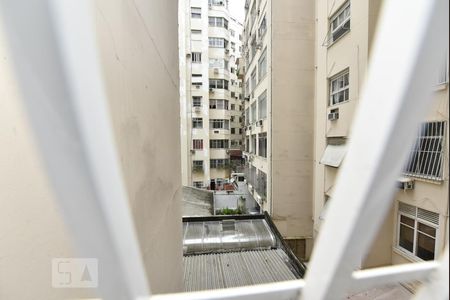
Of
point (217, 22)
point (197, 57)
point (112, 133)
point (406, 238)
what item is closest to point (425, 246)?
point (406, 238)

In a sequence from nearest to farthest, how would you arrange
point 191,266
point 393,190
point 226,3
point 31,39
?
point 31,39
point 393,190
point 191,266
point 226,3

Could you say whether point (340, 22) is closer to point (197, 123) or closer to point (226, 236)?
point (226, 236)

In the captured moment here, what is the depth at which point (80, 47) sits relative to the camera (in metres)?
0.30

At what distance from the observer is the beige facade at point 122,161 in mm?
606

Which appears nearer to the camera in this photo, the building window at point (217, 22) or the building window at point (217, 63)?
the building window at point (217, 63)

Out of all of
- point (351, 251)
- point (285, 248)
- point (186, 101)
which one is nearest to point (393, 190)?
point (351, 251)

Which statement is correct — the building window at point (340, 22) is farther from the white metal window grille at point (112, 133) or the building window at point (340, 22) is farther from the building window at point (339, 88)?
the white metal window grille at point (112, 133)

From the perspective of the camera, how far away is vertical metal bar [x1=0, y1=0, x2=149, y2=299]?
0.29 m

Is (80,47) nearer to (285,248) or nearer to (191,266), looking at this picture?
(191,266)

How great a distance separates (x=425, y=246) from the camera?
3.68 meters

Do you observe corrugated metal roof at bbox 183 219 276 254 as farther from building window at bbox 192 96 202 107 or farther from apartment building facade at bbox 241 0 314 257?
building window at bbox 192 96 202 107

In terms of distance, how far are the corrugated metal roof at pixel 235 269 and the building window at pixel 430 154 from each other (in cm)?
255

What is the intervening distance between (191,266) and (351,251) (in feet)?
13.4

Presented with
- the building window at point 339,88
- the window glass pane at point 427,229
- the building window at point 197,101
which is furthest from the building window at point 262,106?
the building window at point 197,101
